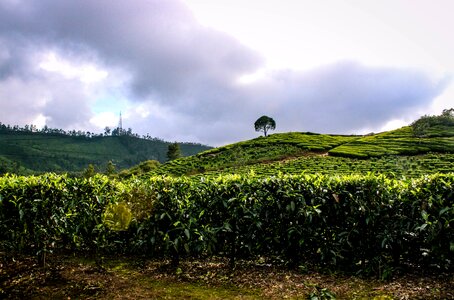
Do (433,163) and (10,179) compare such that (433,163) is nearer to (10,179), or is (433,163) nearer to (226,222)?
(226,222)

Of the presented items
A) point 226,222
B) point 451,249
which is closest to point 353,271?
point 451,249

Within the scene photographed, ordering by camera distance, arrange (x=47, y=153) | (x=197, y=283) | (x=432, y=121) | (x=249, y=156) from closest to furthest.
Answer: (x=197, y=283) → (x=249, y=156) → (x=432, y=121) → (x=47, y=153)

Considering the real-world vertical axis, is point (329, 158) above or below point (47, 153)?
below

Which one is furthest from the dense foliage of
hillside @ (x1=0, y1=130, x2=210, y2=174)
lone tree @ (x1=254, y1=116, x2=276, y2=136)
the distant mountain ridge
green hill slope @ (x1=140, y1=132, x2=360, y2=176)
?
the distant mountain ridge

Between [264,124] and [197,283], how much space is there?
101568 millimetres

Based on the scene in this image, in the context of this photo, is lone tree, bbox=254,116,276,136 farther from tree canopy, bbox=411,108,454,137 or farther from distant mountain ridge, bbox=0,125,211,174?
distant mountain ridge, bbox=0,125,211,174

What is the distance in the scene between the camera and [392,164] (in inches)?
1703

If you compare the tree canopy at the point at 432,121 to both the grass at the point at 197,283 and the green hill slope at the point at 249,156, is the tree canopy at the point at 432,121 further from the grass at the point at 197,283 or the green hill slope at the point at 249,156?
the grass at the point at 197,283

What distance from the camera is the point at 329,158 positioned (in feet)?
172

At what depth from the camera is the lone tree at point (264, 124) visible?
350 ft

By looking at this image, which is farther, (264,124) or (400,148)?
(264,124)

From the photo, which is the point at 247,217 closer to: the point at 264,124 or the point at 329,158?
the point at 329,158

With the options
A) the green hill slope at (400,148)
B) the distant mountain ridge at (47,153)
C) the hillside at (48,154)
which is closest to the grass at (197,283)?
the green hill slope at (400,148)

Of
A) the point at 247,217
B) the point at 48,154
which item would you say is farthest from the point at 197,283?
the point at 48,154
